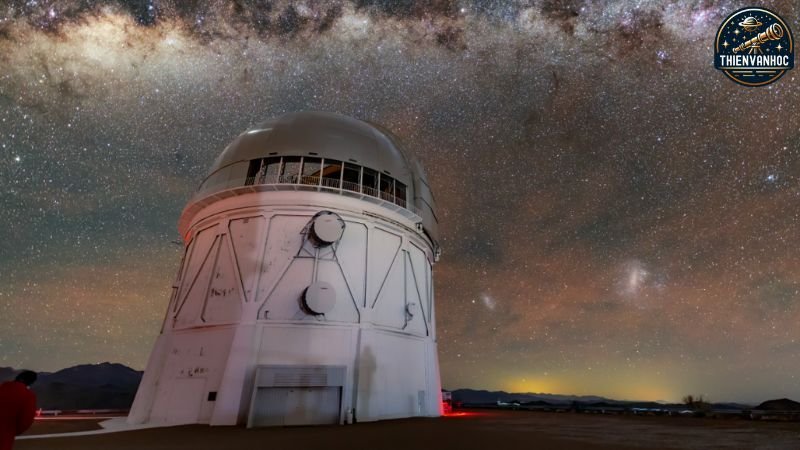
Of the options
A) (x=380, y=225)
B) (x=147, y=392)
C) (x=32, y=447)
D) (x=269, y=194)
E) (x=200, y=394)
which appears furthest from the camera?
Answer: (x=380, y=225)

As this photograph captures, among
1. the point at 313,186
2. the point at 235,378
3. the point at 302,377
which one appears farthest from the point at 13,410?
the point at 313,186

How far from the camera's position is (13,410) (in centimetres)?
496

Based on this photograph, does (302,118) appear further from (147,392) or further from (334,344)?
(147,392)

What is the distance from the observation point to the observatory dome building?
50.4ft

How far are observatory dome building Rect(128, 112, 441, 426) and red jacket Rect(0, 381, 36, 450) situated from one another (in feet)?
33.2

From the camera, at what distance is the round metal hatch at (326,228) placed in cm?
1719

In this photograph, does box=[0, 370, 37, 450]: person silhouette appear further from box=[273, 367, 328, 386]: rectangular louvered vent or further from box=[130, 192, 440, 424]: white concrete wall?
box=[130, 192, 440, 424]: white concrete wall

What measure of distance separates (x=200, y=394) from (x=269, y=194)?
8.77 m

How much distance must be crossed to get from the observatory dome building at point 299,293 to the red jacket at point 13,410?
33.2ft

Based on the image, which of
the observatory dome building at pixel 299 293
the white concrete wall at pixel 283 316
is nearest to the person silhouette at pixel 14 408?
the observatory dome building at pixel 299 293

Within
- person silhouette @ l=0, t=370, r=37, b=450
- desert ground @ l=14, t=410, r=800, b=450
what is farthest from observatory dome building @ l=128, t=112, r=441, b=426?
person silhouette @ l=0, t=370, r=37, b=450

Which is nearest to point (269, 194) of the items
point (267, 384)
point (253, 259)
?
point (253, 259)

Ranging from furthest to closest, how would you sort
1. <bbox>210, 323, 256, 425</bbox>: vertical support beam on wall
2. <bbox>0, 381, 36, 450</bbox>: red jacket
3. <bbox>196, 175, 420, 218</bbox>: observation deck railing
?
<bbox>196, 175, 420, 218</bbox>: observation deck railing → <bbox>210, 323, 256, 425</bbox>: vertical support beam on wall → <bbox>0, 381, 36, 450</bbox>: red jacket

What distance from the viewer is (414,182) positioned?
75.0ft
